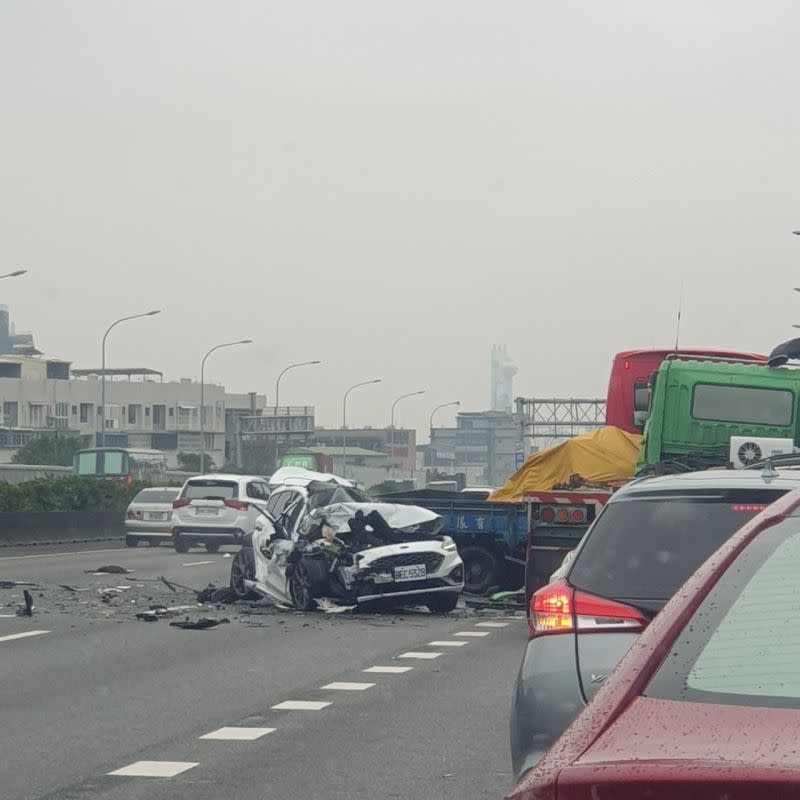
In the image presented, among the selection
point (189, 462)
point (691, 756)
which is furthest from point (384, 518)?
point (189, 462)

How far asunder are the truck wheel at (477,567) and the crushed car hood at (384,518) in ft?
5.59

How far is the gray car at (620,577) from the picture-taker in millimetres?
6945

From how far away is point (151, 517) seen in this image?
4241 centimetres

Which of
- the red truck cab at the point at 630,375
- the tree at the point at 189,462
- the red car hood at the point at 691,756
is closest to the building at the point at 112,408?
the tree at the point at 189,462

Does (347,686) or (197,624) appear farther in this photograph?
(197,624)

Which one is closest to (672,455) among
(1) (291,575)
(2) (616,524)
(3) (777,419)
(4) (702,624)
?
(3) (777,419)

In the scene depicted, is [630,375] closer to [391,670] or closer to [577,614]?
[391,670]

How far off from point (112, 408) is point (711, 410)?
463 ft

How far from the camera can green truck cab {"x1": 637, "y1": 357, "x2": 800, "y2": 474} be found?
21.2 m

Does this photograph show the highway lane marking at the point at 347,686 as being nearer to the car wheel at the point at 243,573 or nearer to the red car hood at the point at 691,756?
the car wheel at the point at 243,573

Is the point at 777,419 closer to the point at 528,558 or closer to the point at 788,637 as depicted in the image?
the point at 528,558

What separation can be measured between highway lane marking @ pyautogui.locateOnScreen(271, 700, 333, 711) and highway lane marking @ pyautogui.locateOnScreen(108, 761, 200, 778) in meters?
2.37

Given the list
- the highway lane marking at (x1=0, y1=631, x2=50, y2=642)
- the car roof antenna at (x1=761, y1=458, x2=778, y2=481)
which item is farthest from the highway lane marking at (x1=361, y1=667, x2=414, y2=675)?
the car roof antenna at (x1=761, y1=458, x2=778, y2=481)

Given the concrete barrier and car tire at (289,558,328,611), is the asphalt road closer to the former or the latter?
car tire at (289,558,328,611)
